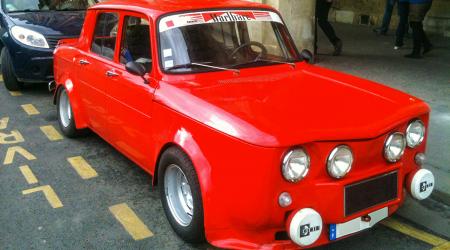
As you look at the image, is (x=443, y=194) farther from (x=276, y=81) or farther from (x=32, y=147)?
(x=32, y=147)

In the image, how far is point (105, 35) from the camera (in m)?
4.89

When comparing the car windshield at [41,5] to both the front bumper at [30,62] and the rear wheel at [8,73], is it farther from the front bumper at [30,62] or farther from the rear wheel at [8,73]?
the front bumper at [30,62]

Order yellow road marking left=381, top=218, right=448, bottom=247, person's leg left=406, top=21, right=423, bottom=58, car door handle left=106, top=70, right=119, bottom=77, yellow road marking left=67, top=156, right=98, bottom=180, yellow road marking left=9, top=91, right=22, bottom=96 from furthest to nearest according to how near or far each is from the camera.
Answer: person's leg left=406, top=21, right=423, bottom=58 → yellow road marking left=9, top=91, right=22, bottom=96 → yellow road marking left=67, top=156, right=98, bottom=180 → car door handle left=106, top=70, right=119, bottom=77 → yellow road marking left=381, top=218, right=448, bottom=247

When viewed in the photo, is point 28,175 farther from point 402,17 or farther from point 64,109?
point 402,17

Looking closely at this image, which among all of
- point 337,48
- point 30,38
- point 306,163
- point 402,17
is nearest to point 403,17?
point 402,17

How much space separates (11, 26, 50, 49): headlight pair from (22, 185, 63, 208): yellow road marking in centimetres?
354

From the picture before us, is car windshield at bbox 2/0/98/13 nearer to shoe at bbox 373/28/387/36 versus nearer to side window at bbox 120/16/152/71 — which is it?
side window at bbox 120/16/152/71

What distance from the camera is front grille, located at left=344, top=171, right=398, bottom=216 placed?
2946 millimetres

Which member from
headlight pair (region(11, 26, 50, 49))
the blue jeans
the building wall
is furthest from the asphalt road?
the building wall

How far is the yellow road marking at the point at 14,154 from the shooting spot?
206 inches

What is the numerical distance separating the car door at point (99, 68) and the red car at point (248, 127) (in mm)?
29

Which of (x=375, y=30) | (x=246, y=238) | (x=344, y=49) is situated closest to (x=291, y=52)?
(x=246, y=238)

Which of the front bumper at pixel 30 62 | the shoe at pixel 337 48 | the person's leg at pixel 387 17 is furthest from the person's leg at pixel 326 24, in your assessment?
the front bumper at pixel 30 62

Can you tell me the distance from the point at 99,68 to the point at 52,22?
3709 mm
